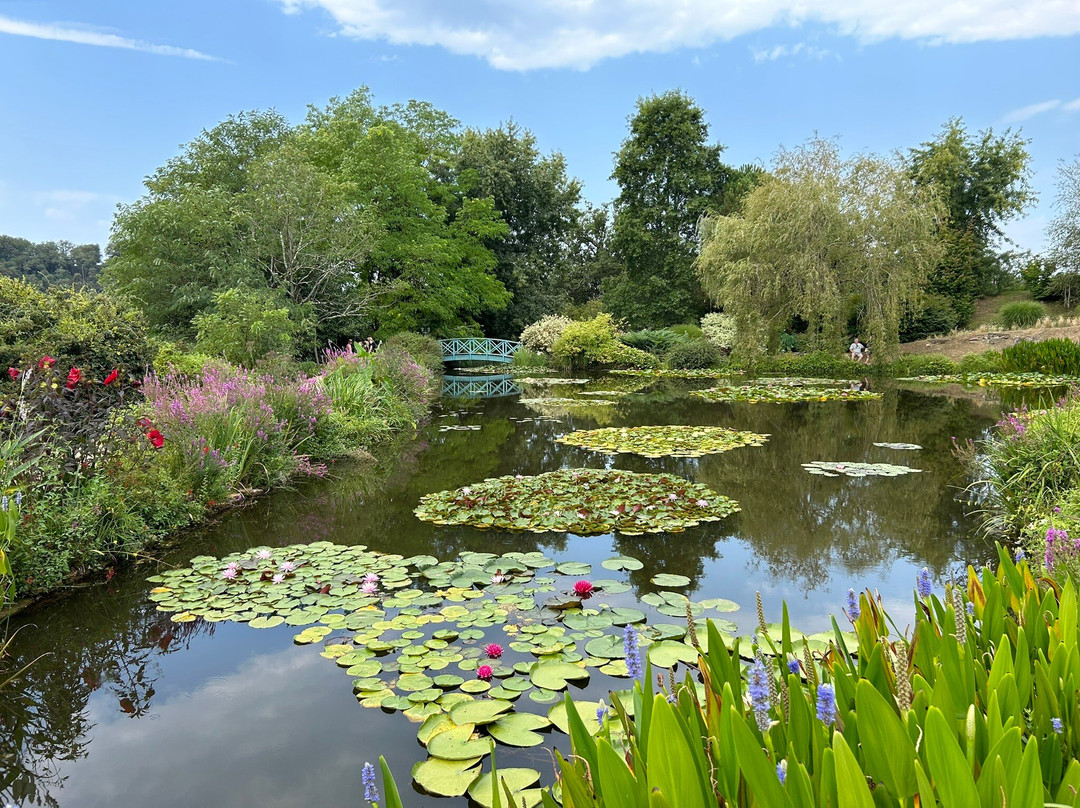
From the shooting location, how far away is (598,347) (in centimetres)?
2378

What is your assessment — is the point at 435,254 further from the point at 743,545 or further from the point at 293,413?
the point at 743,545

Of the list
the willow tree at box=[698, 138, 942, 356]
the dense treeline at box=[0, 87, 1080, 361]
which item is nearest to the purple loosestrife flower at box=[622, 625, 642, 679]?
the dense treeline at box=[0, 87, 1080, 361]

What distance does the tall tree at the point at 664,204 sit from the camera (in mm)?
29797

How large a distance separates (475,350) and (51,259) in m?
41.1

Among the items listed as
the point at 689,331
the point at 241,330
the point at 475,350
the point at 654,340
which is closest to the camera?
the point at 241,330

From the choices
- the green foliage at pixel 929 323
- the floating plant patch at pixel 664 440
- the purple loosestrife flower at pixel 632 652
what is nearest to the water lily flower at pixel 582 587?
the purple loosestrife flower at pixel 632 652

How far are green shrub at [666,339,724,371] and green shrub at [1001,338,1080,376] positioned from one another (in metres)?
8.40

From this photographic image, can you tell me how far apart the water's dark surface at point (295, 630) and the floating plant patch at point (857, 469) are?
6.2 inches

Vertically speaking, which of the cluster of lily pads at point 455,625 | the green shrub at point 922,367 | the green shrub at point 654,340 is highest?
the green shrub at point 654,340

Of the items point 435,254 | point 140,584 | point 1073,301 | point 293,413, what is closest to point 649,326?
point 435,254

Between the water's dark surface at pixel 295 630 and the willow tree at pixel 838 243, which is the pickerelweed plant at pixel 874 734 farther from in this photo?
the willow tree at pixel 838 243

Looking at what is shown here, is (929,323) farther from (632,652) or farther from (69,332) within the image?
(632,652)


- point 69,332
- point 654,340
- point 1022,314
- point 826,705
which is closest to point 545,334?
point 654,340

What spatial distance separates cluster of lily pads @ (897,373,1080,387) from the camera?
48.0ft
